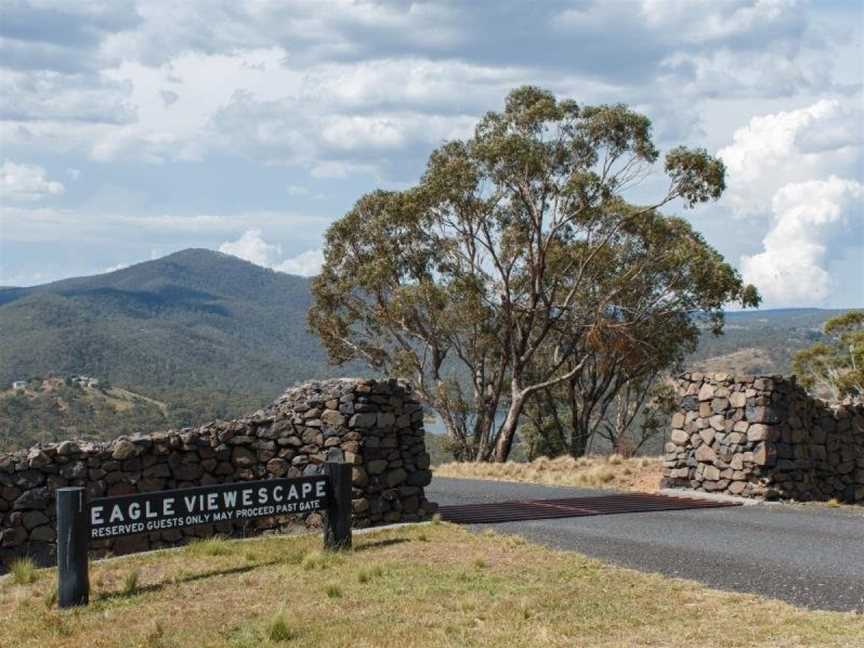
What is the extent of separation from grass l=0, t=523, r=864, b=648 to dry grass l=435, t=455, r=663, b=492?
8.33 meters

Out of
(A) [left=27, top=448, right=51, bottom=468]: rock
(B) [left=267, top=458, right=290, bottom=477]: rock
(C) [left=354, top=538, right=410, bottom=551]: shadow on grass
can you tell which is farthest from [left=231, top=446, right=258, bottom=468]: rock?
(A) [left=27, top=448, right=51, bottom=468]: rock

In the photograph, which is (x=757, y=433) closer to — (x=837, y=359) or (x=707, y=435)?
(x=707, y=435)

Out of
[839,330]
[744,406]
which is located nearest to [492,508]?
[744,406]

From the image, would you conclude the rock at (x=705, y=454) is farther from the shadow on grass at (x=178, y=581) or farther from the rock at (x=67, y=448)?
the rock at (x=67, y=448)

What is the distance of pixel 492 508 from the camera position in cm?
1572

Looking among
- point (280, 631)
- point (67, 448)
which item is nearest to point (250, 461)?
point (67, 448)

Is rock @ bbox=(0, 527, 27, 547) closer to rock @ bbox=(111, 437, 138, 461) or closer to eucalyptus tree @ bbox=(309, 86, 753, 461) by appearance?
rock @ bbox=(111, 437, 138, 461)

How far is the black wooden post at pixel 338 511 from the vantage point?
38.6 feet

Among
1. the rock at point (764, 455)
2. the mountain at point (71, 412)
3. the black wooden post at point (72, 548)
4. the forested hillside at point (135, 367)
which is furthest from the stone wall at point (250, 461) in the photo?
the mountain at point (71, 412)

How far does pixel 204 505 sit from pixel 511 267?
22.9 m

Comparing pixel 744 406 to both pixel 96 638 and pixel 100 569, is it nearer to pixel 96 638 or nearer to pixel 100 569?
pixel 100 569

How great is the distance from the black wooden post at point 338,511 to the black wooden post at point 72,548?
8.98ft

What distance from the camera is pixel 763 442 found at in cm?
1691

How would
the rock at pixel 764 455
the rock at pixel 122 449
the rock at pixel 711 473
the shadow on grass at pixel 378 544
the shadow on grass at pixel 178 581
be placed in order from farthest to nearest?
1. the rock at pixel 711 473
2. the rock at pixel 764 455
3. the rock at pixel 122 449
4. the shadow on grass at pixel 378 544
5. the shadow on grass at pixel 178 581
